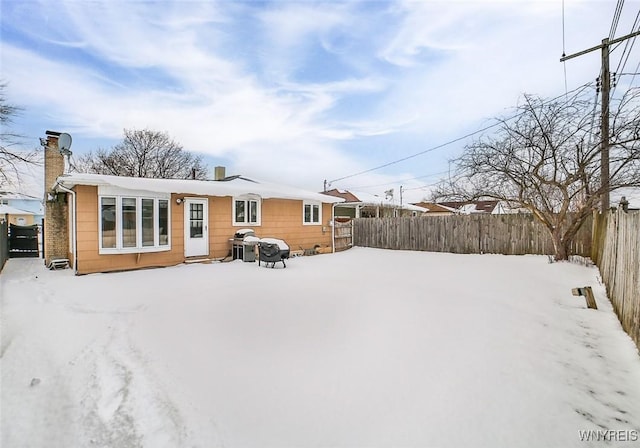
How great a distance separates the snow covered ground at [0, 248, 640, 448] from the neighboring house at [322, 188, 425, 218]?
17.0 meters

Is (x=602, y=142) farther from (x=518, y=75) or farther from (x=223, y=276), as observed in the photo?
(x=223, y=276)

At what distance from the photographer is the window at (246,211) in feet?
35.0

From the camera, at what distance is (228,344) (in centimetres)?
336

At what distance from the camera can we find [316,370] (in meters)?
2.85

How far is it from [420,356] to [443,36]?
8.43 m

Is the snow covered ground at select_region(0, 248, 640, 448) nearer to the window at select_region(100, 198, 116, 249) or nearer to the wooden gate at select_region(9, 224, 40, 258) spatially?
the window at select_region(100, 198, 116, 249)

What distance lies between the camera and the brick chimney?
933 cm

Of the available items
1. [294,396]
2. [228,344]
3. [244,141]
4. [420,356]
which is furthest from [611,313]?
[244,141]

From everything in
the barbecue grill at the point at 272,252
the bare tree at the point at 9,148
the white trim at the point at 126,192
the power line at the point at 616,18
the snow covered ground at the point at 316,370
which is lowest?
the snow covered ground at the point at 316,370

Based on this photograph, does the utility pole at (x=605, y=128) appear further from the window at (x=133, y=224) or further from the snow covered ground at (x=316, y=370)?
the window at (x=133, y=224)

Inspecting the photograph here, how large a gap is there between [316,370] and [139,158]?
83.4 feet

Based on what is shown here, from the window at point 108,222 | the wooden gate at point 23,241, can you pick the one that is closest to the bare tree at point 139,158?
the wooden gate at point 23,241

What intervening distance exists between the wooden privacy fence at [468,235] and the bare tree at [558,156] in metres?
0.87

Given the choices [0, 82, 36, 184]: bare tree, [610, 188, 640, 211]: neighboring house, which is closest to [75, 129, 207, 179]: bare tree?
[0, 82, 36, 184]: bare tree
